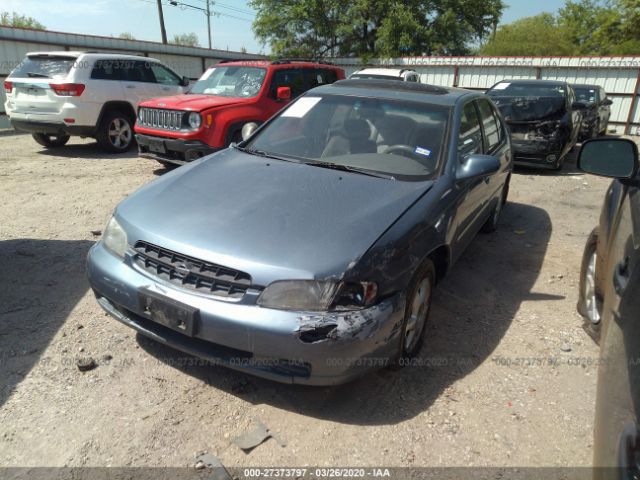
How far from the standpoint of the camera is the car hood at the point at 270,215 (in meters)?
2.28

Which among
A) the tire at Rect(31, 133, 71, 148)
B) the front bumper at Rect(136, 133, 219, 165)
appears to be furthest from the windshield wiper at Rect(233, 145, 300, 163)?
the tire at Rect(31, 133, 71, 148)

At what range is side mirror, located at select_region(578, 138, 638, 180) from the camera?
2238mm

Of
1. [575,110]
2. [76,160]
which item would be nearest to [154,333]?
[76,160]

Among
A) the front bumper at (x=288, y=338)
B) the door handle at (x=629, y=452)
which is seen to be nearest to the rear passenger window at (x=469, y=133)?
the front bumper at (x=288, y=338)

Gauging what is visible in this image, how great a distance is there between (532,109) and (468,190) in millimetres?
6145

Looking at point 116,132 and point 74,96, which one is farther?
point 116,132

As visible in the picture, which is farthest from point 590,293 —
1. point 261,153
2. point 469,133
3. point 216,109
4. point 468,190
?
point 216,109

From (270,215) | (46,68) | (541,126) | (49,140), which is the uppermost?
(46,68)

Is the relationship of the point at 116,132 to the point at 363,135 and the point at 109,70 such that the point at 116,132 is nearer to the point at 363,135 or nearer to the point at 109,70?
the point at 109,70

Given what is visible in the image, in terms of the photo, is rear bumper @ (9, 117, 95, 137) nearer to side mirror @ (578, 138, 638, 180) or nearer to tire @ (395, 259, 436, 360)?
tire @ (395, 259, 436, 360)

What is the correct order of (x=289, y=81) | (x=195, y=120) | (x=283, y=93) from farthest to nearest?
(x=289, y=81)
(x=283, y=93)
(x=195, y=120)

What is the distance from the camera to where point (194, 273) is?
7.68 feet

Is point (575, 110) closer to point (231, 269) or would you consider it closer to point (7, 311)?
point (231, 269)

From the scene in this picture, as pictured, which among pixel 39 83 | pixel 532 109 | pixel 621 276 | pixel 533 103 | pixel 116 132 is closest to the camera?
pixel 621 276
